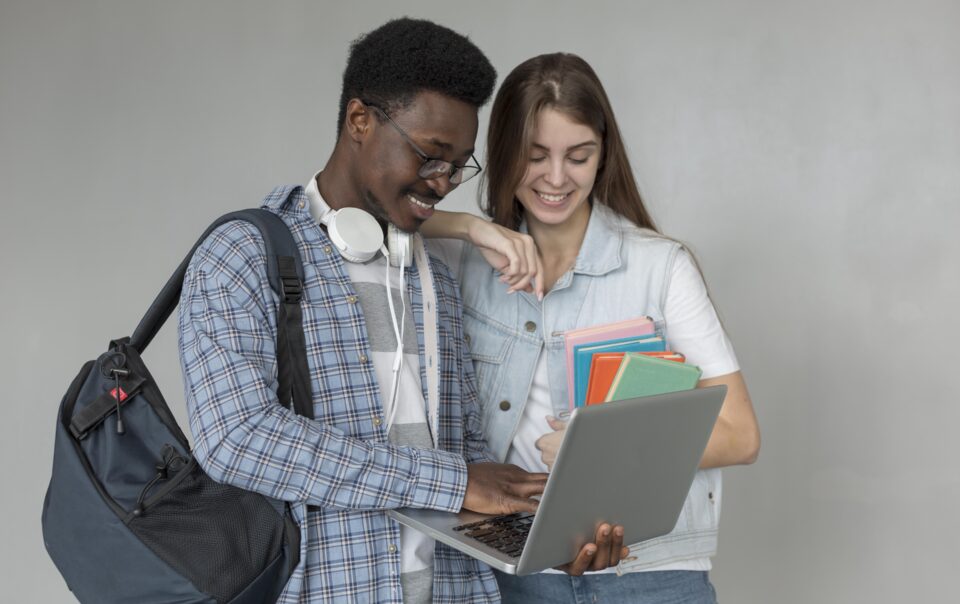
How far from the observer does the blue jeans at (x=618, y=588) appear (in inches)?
78.2

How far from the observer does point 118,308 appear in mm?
3996

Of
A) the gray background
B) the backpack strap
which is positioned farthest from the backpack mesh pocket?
the gray background

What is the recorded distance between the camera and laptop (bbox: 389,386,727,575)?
139 cm

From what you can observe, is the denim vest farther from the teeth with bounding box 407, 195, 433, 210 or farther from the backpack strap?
the backpack strap

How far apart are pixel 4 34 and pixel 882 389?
3579mm

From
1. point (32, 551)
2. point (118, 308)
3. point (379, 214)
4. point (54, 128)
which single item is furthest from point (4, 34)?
point (379, 214)

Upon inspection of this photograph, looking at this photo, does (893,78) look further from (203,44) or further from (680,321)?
(203,44)

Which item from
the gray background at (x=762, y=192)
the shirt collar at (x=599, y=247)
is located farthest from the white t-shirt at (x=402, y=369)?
the gray background at (x=762, y=192)

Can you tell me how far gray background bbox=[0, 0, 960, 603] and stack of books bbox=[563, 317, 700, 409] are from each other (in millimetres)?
1473

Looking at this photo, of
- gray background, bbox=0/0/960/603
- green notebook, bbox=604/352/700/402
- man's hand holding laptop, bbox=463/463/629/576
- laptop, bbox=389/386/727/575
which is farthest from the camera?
gray background, bbox=0/0/960/603

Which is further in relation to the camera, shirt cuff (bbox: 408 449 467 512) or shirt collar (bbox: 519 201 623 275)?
shirt collar (bbox: 519 201 623 275)

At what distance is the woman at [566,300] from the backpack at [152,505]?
57cm

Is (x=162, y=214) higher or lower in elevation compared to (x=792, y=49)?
lower

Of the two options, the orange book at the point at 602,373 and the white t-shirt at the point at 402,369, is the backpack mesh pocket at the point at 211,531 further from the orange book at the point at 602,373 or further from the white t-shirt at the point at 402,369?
the orange book at the point at 602,373
